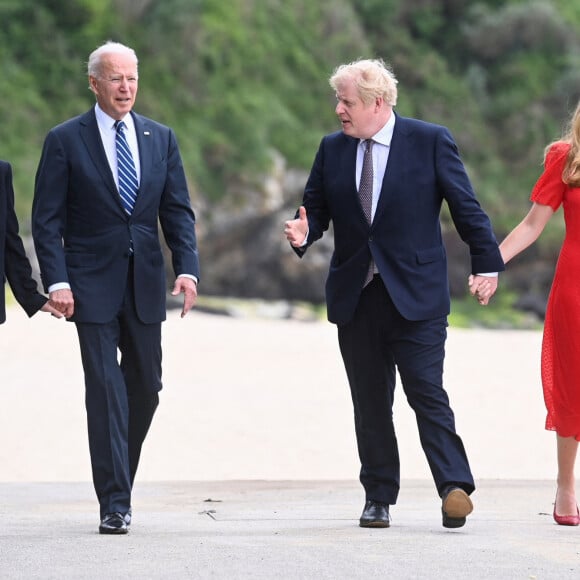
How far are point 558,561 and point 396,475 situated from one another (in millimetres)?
1382

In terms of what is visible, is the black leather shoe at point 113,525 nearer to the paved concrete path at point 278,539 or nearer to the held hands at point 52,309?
the paved concrete path at point 278,539

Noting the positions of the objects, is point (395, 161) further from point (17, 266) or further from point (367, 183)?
point (17, 266)

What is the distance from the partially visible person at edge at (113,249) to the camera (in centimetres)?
609

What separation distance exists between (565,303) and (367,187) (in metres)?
1.01

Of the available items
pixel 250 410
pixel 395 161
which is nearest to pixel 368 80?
pixel 395 161

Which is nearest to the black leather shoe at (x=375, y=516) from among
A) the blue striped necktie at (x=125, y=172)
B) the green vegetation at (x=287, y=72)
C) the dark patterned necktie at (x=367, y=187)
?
the dark patterned necktie at (x=367, y=187)

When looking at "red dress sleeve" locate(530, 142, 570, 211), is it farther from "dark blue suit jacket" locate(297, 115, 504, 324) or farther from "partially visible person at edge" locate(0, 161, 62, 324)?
"partially visible person at edge" locate(0, 161, 62, 324)

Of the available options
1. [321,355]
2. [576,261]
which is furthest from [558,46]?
[576,261]

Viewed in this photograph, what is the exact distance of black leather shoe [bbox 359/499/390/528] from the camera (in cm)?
613

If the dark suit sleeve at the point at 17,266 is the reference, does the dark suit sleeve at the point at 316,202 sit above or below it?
above

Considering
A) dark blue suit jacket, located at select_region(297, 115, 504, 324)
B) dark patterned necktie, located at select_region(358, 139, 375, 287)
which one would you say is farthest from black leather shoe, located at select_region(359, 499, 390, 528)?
dark patterned necktie, located at select_region(358, 139, 375, 287)

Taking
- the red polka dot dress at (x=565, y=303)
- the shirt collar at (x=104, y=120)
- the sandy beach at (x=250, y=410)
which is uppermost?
the shirt collar at (x=104, y=120)

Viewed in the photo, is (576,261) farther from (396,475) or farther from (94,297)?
(94,297)

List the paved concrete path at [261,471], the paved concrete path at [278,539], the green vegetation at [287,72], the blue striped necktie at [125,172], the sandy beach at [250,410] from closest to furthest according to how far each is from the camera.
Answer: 1. the paved concrete path at [278,539]
2. the paved concrete path at [261,471]
3. the blue striped necktie at [125,172]
4. the sandy beach at [250,410]
5. the green vegetation at [287,72]
